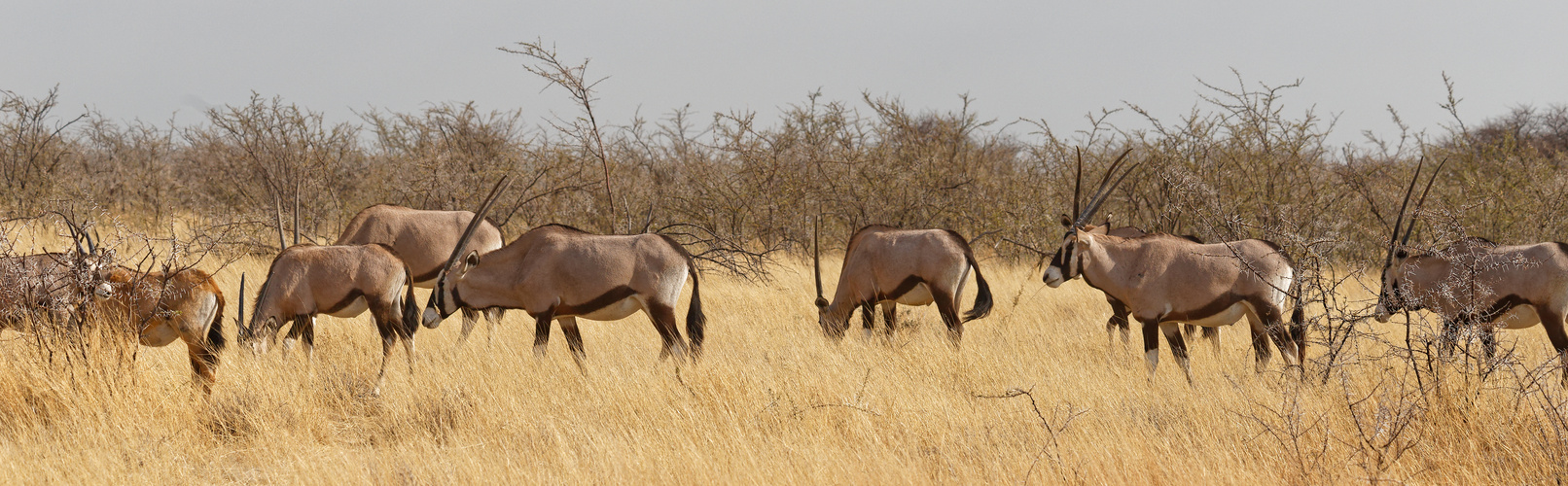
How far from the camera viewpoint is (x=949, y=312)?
773 centimetres

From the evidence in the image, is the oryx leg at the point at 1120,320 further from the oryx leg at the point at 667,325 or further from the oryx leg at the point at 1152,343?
the oryx leg at the point at 667,325

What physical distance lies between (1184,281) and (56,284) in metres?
6.37

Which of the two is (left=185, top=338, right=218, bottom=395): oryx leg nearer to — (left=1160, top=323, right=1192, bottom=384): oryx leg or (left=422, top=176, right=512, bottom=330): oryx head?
(left=422, top=176, right=512, bottom=330): oryx head

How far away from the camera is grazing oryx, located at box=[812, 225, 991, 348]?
768 cm

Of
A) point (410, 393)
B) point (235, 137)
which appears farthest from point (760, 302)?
point (235, 137)

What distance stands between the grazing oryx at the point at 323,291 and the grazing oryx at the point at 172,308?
620 mm

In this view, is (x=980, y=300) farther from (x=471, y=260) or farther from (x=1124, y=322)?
(x=471, y=260)

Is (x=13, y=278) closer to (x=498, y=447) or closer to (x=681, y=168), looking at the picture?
(x=498, y=447)

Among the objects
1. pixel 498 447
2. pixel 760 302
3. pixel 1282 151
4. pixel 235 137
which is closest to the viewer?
pixel 498 447

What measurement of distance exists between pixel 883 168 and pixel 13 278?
11.5 meters

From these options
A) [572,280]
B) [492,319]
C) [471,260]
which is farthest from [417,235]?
[572,280]

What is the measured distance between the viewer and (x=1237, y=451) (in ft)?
13.9

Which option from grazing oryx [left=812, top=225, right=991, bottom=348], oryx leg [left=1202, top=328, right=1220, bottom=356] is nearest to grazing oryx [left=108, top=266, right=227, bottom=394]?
grazing oryx [left=812, top=225, right=991, bottom=348]

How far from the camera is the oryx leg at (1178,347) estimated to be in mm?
6383
